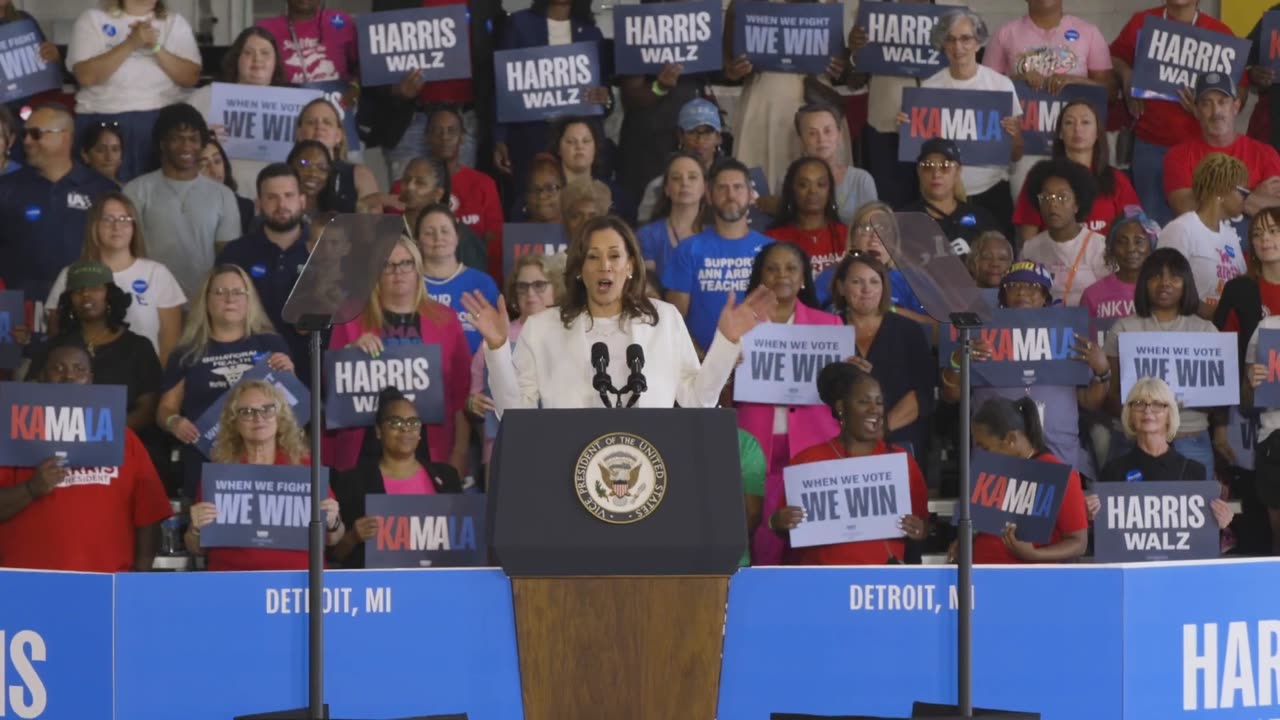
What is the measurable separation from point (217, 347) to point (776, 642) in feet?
11.6

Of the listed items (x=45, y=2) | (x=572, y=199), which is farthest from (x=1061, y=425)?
(x=45, y=2)

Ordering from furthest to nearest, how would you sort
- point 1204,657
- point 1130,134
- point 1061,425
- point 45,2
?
point 45,2
point 1130,134
point 1061,425
point 1204,657

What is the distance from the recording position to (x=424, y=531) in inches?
258

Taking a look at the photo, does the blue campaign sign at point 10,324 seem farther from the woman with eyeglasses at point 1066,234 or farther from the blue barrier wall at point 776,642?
the woman with eyeglasses at point 1066,234

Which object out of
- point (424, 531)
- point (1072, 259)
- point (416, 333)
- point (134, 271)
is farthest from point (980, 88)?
Answer: point (424, 531)

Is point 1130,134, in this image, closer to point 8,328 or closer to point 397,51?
point 397,51

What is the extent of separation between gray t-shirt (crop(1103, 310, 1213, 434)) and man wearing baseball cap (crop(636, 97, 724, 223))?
81.6 inches

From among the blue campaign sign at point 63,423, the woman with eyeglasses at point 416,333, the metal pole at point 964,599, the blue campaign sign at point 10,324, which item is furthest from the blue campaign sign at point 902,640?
the blue campaign sign at point 10,324

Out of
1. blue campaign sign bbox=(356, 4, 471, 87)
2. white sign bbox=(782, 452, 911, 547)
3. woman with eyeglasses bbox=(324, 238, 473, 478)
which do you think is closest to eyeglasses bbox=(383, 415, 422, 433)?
woman with eyeglasses bbox=(324, 238, 473, 478)

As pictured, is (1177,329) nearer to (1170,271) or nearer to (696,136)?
(1170,271)

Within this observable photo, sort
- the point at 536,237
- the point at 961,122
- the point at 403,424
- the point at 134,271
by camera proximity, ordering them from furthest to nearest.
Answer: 1. the point at 961,122
2. the point at 536,237
3. the point at 134,271
4. the point at 403,424

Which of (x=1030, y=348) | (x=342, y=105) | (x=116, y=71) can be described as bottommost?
(x=1030, y=348)

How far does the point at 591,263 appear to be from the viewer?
213 inches

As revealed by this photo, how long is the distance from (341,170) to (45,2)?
3.88 metres
